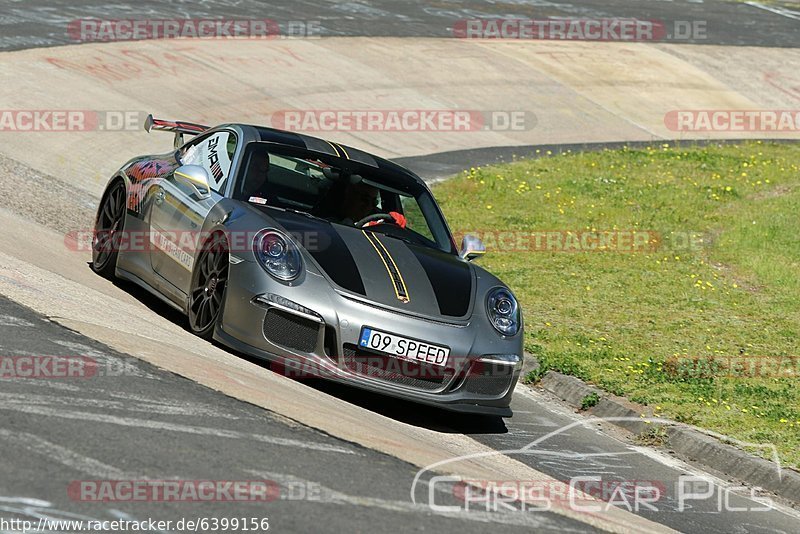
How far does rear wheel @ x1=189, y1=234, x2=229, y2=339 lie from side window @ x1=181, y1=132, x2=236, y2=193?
28.5 inches

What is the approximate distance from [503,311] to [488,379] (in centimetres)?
55

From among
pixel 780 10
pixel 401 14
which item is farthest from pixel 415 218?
pixel 780 10

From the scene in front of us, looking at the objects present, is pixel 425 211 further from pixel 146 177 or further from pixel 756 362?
pixel 756 362

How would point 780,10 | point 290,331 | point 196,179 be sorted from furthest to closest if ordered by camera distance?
point 780,10 → point 196,179 → point 290,331

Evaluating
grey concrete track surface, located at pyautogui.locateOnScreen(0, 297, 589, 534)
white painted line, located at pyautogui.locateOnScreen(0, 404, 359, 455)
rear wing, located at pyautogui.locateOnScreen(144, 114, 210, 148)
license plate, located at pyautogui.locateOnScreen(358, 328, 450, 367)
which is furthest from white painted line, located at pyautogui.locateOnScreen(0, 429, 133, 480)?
rear wing, located at pyautogui.locateOnScreen(144, 114, 210, 148)

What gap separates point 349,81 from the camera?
23.0 m

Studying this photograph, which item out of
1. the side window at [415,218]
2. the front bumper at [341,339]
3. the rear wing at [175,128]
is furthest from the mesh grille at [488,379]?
the rear wing at [175,128]

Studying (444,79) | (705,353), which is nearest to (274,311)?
(705,353)

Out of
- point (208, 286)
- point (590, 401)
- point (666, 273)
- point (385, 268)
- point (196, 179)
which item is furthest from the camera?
point (666, 273)

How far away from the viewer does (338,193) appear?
8.73m

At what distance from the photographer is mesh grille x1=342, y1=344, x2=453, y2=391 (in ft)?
23.9

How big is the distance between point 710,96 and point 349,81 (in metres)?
8.82

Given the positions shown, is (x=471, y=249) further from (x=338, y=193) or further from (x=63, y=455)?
(x=63, y=455)

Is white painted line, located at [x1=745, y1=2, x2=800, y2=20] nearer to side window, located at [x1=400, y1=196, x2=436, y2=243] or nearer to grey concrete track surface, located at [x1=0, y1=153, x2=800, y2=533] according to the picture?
side window, located at [x1=400, y1=196, x2=436, y2=243]
